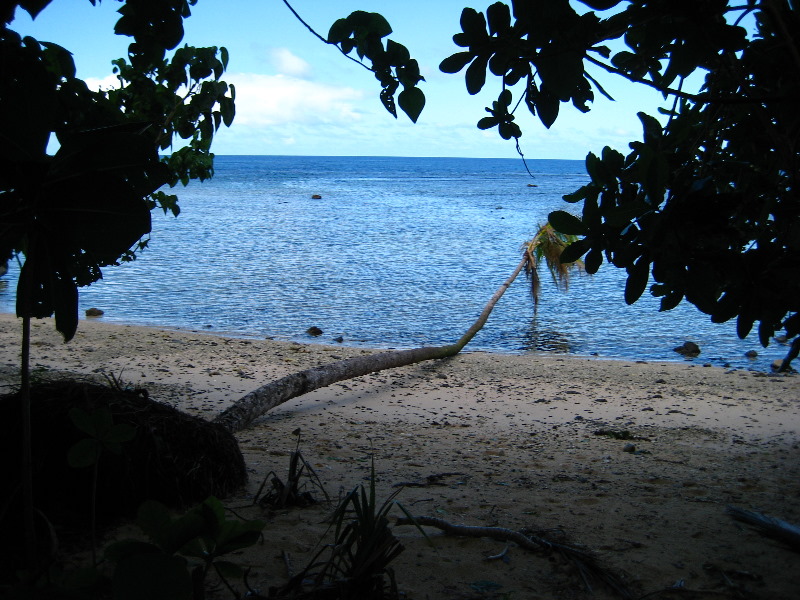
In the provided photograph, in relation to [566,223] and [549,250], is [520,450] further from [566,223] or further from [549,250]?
[549,250]

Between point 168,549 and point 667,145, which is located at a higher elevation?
point 667,145

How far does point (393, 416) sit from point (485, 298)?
993cm

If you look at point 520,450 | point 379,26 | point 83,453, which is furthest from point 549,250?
point 83,453

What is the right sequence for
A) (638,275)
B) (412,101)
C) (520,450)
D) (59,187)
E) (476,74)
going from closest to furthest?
(59,187) < (476,74) < (638,275) < (412,101) < (520,450)

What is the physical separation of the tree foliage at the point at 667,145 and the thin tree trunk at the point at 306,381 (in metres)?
2.53

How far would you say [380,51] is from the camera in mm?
2426

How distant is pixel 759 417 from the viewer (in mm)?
6828

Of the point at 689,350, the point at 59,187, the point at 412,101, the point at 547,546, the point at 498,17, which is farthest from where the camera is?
the point at 689,350

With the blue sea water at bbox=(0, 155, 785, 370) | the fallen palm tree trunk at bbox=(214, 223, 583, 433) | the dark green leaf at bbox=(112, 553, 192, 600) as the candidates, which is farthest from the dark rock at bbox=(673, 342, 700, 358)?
the dark green leaf at bbox=(112, 553, 192, 600)

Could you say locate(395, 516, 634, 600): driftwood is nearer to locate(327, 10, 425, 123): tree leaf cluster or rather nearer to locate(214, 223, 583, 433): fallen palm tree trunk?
locate(214, 223, 583, 433): fallen palm tree trunk

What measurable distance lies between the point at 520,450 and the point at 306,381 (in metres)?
2.17

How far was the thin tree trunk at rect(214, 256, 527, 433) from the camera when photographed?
5320 mm

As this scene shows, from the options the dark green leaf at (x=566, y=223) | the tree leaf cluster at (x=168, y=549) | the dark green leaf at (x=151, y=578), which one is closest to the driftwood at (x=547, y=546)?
A: the tree leaf cluster at (x=168, y=549)

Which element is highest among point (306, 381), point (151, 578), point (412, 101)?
point (412, 101)
